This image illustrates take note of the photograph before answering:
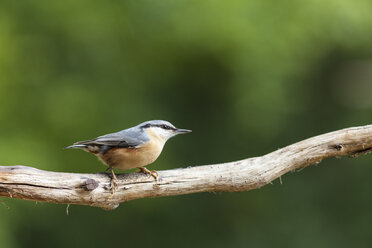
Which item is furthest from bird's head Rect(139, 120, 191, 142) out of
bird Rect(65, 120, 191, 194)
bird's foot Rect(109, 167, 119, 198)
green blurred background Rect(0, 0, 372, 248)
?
green blurred background Rect(0, 0, 372, 248)

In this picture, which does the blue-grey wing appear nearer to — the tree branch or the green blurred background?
the tree branch

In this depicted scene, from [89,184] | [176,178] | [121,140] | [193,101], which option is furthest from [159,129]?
Result: [193,101]

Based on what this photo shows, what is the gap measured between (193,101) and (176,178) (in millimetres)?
4247

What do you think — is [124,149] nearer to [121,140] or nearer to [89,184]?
[121,140]

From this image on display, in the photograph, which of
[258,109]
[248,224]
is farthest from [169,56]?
[248,224]

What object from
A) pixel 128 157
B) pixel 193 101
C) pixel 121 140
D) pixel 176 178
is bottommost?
pixel 176 178

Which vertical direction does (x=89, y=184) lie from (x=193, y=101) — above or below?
below

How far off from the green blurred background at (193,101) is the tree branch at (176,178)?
277cm

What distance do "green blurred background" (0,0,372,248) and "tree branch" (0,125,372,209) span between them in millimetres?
2769

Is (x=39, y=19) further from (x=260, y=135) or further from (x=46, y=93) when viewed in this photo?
(x=260, y=135)

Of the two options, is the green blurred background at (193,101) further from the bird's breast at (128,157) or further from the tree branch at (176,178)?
the tree branch at (176,178)

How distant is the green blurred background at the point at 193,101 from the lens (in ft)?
23.1

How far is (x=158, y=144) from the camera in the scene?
4312mm

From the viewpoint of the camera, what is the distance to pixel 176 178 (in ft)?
13.1
